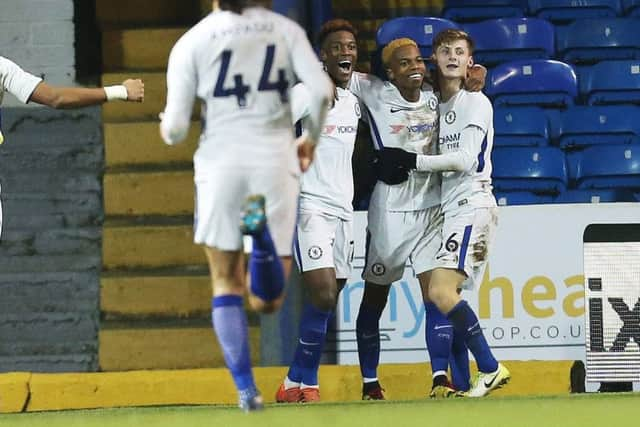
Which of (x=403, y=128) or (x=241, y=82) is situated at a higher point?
(x=241, y=82)

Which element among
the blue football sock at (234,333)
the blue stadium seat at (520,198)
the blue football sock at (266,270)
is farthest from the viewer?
the blue stadium seat at (520,198)

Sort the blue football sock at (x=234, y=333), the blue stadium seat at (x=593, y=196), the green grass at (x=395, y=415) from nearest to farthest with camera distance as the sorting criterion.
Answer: the blue football sock at (x=234, y=333) < the green grass at (x=395, y=415) < the blue stadium seat at (x=593, y=196)

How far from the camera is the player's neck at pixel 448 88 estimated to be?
7.73 metres

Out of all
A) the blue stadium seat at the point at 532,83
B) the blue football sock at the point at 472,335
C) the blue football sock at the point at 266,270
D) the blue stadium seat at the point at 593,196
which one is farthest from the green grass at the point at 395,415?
the blue stadium seat at the point at 532,83

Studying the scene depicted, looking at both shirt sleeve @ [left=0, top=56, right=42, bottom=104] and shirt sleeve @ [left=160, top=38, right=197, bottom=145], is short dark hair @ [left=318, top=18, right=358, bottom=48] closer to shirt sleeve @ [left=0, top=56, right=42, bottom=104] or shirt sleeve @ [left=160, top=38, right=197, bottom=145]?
shirt sleeve @ [left=0, top=56, right=42, bottom=104]

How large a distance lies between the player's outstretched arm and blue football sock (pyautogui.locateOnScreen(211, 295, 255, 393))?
1212mm

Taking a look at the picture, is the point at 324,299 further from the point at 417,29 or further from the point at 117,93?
the point at 417,29

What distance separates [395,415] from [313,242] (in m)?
1.42

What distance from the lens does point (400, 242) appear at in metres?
7.77

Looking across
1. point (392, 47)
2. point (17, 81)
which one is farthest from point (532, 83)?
point (17, 81)

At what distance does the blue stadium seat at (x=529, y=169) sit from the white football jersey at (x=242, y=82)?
4570 millimetres

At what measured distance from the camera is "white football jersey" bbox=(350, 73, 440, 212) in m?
7.72

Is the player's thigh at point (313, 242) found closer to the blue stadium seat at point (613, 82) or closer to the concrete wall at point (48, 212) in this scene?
the concrete wall at point (48, 212)

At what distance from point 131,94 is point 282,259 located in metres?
1.28
